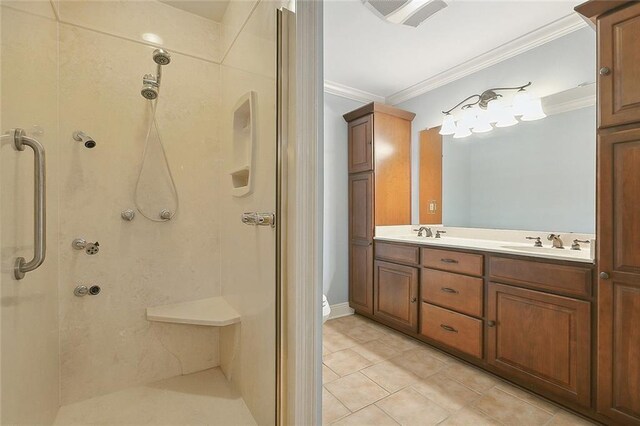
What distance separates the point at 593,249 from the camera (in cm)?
155

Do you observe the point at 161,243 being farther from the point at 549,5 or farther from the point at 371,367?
the point at 549,5

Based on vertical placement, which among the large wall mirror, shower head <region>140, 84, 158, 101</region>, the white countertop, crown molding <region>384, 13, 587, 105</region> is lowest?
the white countertop

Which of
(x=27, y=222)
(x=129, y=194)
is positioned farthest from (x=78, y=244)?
(x=27, y=222)

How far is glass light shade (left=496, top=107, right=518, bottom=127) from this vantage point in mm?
2348

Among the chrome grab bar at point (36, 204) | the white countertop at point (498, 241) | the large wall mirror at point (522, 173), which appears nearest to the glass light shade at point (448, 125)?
the large wall mirror at point (522, 173)

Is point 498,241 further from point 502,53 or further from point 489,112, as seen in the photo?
point 502,53

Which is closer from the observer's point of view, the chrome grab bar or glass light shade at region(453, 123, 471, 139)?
the chrome grab bar

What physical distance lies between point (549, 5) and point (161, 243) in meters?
2.95

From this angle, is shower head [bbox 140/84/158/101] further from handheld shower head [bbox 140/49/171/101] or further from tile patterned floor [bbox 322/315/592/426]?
tile patterned floor [bbox 322/315/592/426]

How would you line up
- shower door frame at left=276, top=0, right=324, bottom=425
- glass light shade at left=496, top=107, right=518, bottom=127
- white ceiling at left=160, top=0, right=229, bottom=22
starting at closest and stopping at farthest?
1. shower door frame at left=276, top=0, right=324, bottom=425
2. white ceiling at left=160, top=0, right=229, bottom=22
3. glass light shade at left=496, top=107, right=518, bottom=127

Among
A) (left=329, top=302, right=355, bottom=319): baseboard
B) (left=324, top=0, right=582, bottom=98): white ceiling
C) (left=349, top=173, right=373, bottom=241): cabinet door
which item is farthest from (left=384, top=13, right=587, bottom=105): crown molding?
→ (left=329, top=302, right=355, bottom=319): baseboard

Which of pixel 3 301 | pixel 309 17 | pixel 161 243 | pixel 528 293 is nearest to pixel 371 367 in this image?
pixel 528 293

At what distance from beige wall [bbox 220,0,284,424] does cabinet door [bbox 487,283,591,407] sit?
1510mm

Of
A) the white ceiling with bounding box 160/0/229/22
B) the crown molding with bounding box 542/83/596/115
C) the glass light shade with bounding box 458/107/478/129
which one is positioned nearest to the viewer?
the white ceiling with bounding box 160/0/229/22
